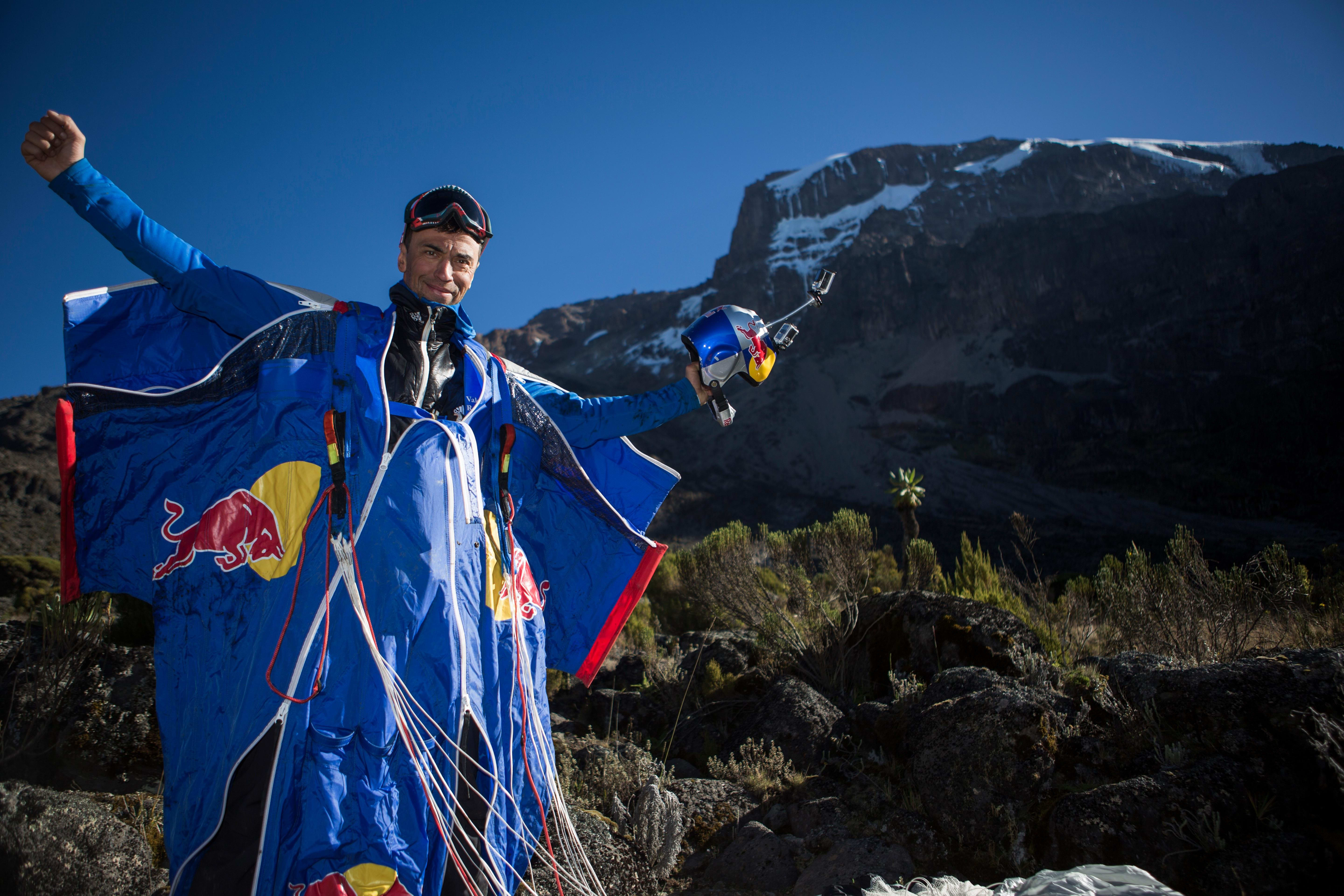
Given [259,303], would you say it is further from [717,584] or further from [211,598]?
[717,584]

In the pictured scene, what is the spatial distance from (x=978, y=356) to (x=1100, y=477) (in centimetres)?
2077

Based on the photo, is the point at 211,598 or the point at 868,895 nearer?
the point at 211,598

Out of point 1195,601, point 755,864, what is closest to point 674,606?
point 1195,601

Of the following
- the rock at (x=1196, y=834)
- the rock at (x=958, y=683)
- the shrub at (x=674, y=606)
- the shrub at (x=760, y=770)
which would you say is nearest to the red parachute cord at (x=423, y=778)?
the rock at (x=1196, y=834)

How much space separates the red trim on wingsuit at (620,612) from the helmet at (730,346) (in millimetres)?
681

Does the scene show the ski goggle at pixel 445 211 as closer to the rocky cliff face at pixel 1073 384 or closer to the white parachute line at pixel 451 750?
the white parachute line at pixel 451 750

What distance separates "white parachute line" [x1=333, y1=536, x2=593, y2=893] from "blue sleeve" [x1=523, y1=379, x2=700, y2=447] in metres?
0.95

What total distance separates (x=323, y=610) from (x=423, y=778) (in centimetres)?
48

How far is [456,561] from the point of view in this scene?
1.98 meters

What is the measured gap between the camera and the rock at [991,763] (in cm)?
Answer: 326

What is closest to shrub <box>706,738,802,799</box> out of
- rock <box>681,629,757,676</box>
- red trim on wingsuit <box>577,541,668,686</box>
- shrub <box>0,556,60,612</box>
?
rock <box>681,629,757,676</box>

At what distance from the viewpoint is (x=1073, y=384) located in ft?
203

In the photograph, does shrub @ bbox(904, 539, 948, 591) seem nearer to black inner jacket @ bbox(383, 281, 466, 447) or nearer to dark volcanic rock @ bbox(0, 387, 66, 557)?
black inner jacket @ bbox(383, 281, 466, 447)

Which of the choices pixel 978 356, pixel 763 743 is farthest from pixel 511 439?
pixel 978 356
